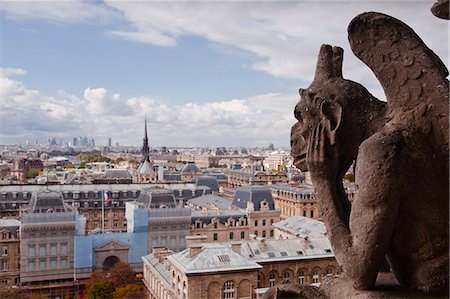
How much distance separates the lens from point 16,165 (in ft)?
345

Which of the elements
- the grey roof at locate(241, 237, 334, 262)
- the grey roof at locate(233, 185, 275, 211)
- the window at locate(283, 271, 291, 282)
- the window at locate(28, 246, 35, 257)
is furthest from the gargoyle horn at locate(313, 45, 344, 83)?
the grey roof at locate(233, 185, 275, 211)

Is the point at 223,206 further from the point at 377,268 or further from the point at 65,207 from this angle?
the point at 377,268

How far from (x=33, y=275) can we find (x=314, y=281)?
22596 mm

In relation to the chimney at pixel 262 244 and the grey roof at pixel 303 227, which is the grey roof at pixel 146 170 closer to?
the grey roof at pixel 303 227

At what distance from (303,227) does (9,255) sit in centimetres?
2332

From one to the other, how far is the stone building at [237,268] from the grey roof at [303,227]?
15.0ft

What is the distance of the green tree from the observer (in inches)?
1296

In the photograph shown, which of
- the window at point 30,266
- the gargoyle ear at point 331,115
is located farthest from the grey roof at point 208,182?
the gargoyle ear at point 331,115

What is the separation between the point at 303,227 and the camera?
37.0 meters

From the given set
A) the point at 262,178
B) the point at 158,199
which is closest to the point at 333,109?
the point at 158,199

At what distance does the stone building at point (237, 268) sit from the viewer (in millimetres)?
24266

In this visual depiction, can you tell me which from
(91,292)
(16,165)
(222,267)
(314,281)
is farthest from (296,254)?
(16,165)

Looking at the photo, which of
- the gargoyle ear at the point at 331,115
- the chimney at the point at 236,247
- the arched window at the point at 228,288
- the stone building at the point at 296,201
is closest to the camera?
the gargoyle ear at the point at 331,115

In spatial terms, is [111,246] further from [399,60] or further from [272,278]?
[399,60]
